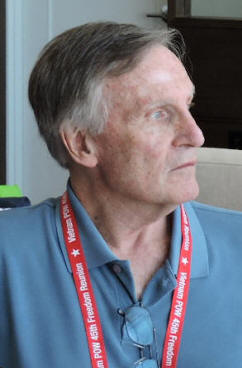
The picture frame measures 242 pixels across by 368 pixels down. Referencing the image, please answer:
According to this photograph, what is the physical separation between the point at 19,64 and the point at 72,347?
3.36 m

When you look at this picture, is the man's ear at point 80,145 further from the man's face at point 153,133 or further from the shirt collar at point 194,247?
the shirt collar at point 194,247

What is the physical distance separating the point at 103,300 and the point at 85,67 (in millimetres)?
401

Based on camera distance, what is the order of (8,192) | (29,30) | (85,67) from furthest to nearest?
(29,30)
(8,192)
(85,67)

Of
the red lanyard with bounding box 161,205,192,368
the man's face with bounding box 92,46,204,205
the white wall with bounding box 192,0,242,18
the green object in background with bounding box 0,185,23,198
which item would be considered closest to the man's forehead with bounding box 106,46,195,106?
the man's face with bounding box 92,46,204,205

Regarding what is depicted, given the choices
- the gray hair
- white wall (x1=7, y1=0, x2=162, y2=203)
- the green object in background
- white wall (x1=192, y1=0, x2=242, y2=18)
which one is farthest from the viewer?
white wall (x1=7, y1=0, x2=162, y2=203)

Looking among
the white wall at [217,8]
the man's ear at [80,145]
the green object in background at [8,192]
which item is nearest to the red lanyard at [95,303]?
the man's ear at [80,145]

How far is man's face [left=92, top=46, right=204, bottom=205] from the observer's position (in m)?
1.19

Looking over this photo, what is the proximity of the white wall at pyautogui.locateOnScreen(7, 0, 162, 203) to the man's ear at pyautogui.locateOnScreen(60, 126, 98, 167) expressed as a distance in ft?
10.1

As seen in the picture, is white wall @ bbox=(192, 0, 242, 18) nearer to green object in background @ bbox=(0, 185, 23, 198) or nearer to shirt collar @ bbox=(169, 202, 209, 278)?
green object in background @ bbox=(0, 185, 23, 198)

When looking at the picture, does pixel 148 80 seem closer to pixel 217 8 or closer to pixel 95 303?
pixel 95 303

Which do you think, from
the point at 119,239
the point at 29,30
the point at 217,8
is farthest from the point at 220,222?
the point at 29,30

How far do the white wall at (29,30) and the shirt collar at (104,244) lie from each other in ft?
10.0

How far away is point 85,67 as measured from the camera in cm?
118

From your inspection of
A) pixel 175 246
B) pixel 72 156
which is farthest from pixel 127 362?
pixel 72 156
